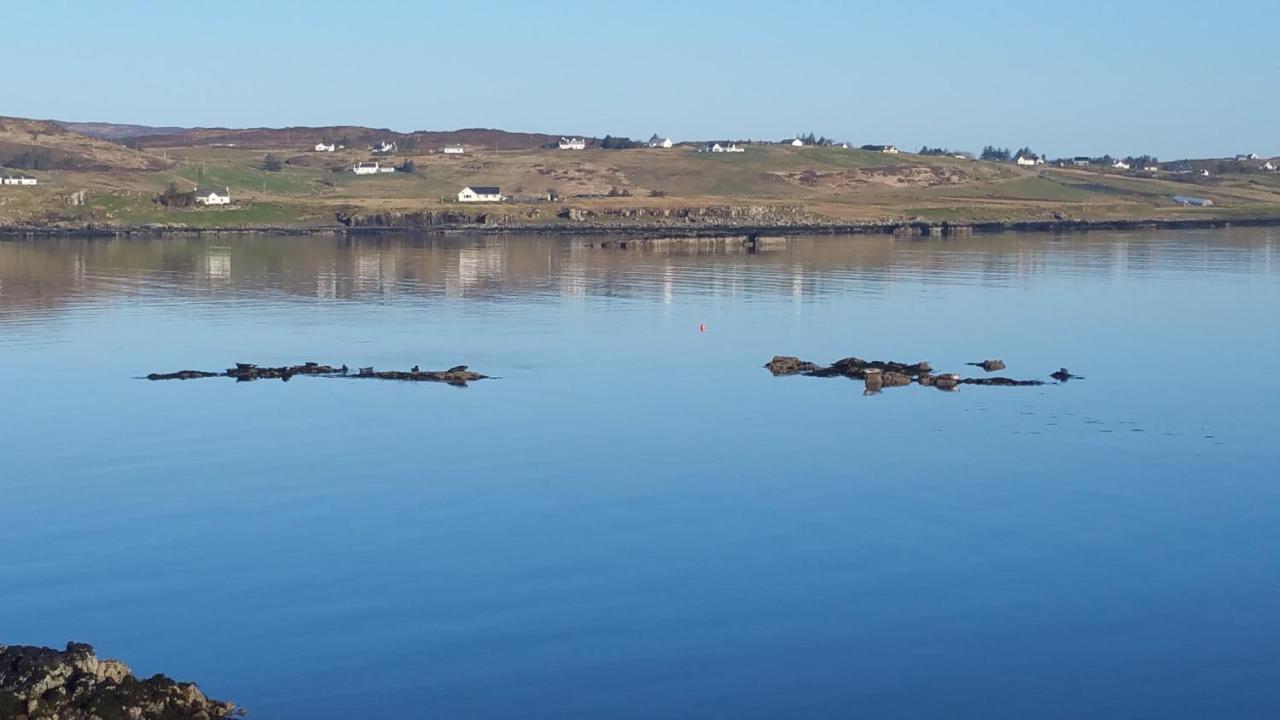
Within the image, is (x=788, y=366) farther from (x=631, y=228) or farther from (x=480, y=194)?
(x=480, y=194)

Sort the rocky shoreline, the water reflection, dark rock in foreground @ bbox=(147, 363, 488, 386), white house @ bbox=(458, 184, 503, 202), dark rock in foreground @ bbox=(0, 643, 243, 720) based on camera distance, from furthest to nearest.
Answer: white house @ bbox=(458, 184, 503, 202) < the rocky shoreline < the water reflection < dark rock in foreground @ bbox=(147, 363, 488, 386) < dark rock in foreground @ bbox=(0, 643, 243, 720)

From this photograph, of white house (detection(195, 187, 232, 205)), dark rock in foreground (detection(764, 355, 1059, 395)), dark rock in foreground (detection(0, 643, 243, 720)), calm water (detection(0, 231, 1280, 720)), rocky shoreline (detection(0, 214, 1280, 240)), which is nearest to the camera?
dark rock in foreground (detection(0, 643, 243, 720))

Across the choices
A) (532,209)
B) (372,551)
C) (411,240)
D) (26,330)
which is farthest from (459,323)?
(532,209)

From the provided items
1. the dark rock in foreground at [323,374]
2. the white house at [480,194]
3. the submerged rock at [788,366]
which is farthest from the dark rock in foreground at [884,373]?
the white house at [480,194]

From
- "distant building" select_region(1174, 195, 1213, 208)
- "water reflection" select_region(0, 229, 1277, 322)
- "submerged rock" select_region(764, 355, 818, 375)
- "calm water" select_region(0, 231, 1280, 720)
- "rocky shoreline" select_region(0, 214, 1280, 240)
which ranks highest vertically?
"distant building" select_region(1174, 195, 1213, 208)

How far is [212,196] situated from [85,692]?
14310cm

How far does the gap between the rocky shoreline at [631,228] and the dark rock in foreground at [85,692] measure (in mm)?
103053

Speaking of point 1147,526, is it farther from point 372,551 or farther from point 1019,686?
point 372,551

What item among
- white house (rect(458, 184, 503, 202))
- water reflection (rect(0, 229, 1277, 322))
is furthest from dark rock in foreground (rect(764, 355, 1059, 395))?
white house (rect(458, 184, 503, 202))

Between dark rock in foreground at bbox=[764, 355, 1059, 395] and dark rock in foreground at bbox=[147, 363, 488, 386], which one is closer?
dark rock in foreground at bbox=[764, 355, 1059, 395]

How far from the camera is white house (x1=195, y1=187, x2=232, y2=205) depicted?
153 metres

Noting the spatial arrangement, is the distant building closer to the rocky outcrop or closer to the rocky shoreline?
the rocky shoreline

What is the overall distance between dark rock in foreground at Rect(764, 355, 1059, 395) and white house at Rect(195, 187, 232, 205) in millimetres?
114150

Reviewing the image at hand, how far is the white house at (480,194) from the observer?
16975cm
